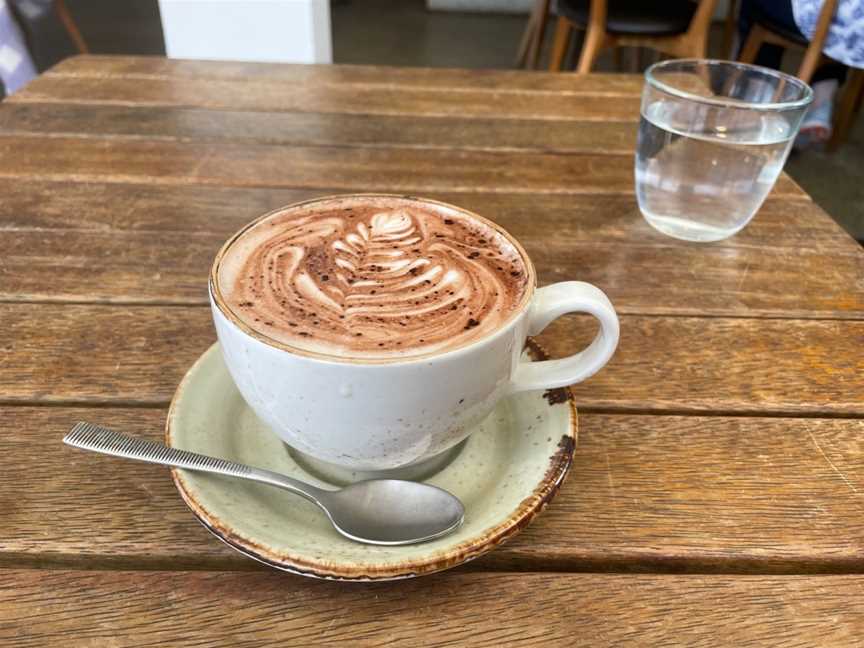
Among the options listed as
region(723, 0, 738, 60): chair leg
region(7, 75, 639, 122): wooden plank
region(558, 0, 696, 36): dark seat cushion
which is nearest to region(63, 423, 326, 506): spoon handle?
region(7, 75, 639, 122): wooden plank

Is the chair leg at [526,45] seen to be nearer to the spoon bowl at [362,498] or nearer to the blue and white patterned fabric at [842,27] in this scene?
the blue and white patterned fabric at [842,27]

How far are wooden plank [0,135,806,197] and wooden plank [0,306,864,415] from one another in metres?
0.29

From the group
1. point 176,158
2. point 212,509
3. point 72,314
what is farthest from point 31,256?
point 212,509

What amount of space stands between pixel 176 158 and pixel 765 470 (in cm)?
76

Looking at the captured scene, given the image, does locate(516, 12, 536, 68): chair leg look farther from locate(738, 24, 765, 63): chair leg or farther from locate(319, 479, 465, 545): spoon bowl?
locate(319, 479, 465, 545): spoon bowl

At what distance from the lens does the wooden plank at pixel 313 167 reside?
0.84m

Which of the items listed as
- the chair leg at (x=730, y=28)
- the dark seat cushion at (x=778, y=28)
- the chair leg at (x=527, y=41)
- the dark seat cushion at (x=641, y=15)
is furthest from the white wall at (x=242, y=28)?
the chair leg at (x=730, y=28)

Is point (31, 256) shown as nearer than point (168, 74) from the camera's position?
Yes

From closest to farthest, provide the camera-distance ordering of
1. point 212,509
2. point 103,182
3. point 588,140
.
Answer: point 212,509, point 103,182, point 588,140

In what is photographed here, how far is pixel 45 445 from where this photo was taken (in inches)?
18.4

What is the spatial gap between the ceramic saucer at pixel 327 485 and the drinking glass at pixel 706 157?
1.16 feet

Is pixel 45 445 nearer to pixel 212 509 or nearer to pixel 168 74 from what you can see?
pixel 212 509

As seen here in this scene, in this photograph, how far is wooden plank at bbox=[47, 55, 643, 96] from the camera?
3.82 feet

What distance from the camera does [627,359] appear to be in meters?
0.58
